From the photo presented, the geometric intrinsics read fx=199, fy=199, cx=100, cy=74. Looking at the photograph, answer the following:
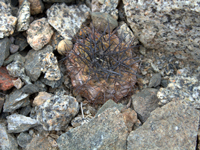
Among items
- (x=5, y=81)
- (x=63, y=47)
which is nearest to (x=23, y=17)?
(x=63, y=47)

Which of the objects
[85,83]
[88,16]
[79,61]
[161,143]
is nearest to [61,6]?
[88,16]

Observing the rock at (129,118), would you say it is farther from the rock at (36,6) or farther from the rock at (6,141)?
the rock at (36,6)

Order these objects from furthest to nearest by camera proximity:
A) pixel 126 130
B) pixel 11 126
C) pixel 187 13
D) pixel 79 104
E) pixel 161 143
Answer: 1. pixel 79 104
2. pixel 11 126
3. pixel 187 13
4. pixel 126 130
5. pixel 161 143

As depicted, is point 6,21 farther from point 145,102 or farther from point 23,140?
point 145,102

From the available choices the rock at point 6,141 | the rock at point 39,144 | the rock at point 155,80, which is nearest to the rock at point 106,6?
the rock at point 155,80

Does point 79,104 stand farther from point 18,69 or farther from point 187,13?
point 187,13

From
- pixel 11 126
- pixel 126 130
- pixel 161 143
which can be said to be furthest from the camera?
pixel 11 126
